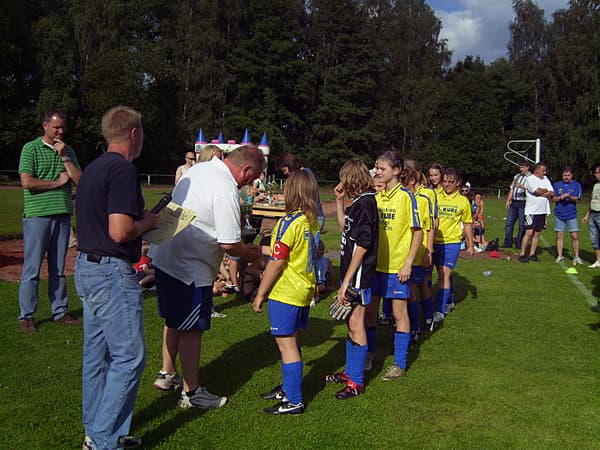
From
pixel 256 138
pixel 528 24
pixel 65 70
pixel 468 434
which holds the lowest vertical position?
pixel 468 434

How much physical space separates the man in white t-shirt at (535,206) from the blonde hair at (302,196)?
9.17 metres

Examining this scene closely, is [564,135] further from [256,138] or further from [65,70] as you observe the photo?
[65,70]

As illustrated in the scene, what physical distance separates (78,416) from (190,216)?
5.78ft

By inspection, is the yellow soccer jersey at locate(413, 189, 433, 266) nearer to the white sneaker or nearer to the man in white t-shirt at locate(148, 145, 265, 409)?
the man in white t-shirt at locate(148, 145, 265, 409)

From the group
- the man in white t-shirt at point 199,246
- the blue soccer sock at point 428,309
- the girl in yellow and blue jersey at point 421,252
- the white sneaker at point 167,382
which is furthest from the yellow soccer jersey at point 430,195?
the white sneaker at point 167,382

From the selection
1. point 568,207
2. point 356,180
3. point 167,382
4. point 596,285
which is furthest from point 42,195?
point 568,207

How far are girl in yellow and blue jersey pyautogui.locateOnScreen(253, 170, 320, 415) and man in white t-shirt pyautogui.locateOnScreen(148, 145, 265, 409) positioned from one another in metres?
0.25

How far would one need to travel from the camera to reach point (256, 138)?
49156 millimetres

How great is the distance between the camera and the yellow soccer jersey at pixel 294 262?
4.23 meters

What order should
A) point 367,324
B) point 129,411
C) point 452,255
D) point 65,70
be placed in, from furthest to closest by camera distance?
point 65,70 → point 452,255 → point 367,324 → point 129,411

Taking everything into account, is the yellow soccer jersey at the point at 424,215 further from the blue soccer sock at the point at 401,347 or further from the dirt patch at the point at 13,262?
the dirt patch at the point at 13,262

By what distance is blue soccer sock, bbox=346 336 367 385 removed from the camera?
15.4 ft

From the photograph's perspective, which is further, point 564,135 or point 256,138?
point 256,138

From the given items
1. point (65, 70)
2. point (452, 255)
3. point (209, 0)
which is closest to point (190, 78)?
point (209, 0)
